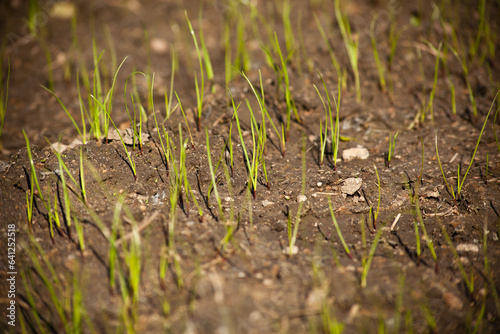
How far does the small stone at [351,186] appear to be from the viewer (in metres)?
1.61

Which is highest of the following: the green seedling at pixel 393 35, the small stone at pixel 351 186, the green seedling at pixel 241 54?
the green seedling at pixel 241 54

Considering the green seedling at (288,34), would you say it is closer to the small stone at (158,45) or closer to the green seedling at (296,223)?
the green seedling at (296,223)

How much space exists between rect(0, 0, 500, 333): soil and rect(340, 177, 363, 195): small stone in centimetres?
2

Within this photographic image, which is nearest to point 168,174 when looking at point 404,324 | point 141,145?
point 141,145

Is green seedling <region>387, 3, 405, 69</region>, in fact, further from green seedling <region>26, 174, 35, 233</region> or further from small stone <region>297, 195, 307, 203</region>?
green seedling <region>26, 174, 35, 233</region>

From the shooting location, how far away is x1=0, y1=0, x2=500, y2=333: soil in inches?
46.9

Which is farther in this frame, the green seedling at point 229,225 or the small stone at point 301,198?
the small stone at point 301,198

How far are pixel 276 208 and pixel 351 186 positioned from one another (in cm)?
35

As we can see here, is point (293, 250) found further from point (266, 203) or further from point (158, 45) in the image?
point (158, 45)

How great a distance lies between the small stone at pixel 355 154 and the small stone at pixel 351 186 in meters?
0.17

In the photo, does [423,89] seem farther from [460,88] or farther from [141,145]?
[141,145]

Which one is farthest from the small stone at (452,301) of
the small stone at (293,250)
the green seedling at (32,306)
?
the green seedling at (32,306)

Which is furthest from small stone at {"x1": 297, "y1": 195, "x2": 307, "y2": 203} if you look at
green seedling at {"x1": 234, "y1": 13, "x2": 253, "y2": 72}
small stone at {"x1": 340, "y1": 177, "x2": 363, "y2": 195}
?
green seedling at {"x1": 234, "y1": 13, "x2": 253, "y2": 72}

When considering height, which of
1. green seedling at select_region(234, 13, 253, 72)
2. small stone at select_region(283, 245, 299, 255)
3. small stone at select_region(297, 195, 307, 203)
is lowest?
small stone at select_region(283, 245, 299, 255)
